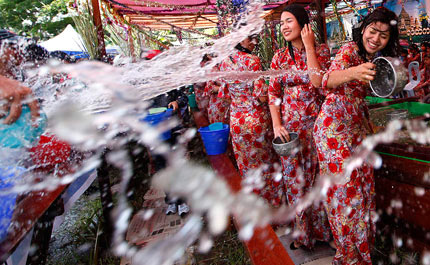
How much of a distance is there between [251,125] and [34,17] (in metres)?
15.5

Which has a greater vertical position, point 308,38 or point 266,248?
point 308,38

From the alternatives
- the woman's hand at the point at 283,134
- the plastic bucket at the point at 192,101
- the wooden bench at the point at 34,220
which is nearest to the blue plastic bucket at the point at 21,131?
the wooden bench at the point at 34,220

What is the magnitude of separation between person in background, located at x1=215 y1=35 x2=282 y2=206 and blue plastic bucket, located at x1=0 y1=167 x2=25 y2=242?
185 cm

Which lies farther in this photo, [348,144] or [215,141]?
[215,141]

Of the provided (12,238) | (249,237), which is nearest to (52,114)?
(12,238)

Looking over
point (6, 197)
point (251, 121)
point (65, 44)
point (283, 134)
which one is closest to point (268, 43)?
point (251, 121)

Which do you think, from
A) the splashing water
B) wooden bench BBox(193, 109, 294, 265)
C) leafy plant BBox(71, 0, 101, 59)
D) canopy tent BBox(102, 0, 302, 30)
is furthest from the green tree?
wooden bench BBox(193, 109, 294, 265)

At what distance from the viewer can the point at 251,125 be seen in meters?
2.81

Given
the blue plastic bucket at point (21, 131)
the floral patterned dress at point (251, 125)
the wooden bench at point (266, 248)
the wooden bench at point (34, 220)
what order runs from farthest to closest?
the floral patterned dress at point (251, 125) < the blue plastic bucket at point (21, 131) < the wooden bench at point (34, 220) < the wooden bench at point (266, 248)

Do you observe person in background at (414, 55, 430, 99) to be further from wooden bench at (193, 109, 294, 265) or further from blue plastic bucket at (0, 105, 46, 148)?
blue plastic bucket at (0, 105, 46, 148)

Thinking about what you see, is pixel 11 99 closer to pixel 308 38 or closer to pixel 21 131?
pixel 21 131

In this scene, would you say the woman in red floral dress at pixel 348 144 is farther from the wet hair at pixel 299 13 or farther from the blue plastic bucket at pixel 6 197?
the blue plastic bucket at pixel 6 197

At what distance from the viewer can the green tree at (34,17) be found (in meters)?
13.3

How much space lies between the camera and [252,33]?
3.03 m
